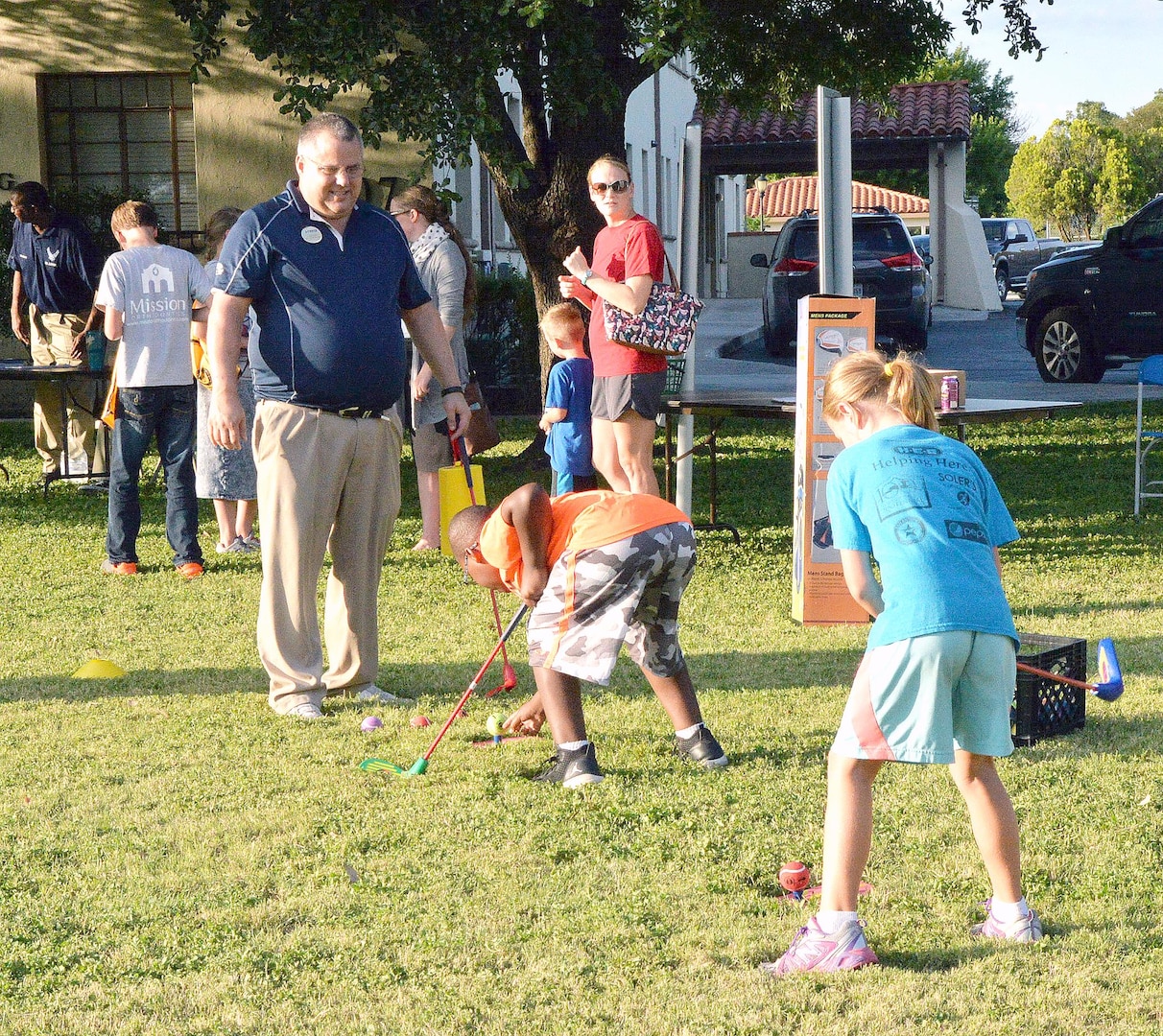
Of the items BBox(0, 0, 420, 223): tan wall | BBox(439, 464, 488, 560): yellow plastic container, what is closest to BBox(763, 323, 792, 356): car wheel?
BBox(0, 0, 420, 223): tan wall

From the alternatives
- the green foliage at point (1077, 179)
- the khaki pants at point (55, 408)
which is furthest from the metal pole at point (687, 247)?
the green foliage at point (1077, 179)

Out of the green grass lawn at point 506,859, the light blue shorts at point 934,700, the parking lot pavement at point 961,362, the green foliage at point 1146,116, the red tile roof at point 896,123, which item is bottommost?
the green grass lawn at point 506,859

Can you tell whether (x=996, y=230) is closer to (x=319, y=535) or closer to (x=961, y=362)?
(x=961, y=362)

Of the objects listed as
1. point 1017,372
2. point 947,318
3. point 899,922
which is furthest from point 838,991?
point 947,318

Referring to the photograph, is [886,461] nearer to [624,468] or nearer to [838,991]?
[838,991]

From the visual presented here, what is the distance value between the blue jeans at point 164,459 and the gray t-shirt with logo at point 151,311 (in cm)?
10

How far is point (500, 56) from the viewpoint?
10.8 metres

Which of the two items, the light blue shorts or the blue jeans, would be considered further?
the blue jeans

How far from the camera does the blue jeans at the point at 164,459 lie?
8703 mm

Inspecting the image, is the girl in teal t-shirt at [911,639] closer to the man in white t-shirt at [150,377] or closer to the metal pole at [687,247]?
the metal pole at [687,247]

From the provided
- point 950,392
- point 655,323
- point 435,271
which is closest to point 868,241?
point 950,392

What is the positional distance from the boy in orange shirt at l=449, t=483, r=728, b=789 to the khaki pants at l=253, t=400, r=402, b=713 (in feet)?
3.72

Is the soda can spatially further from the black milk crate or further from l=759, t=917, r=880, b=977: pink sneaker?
l=759, t=917, r=880, b=977: pink sneaker

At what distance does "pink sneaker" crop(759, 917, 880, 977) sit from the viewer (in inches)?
138
